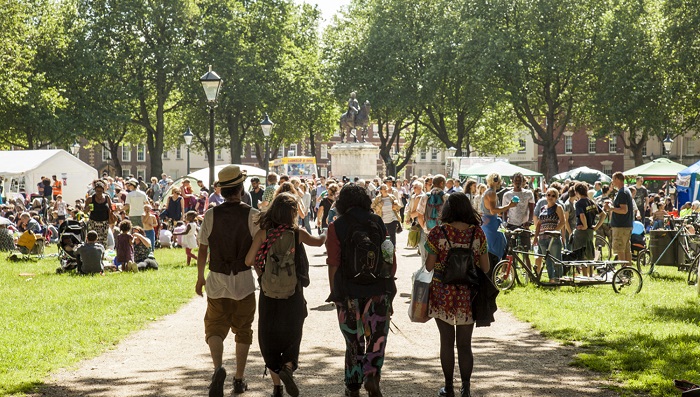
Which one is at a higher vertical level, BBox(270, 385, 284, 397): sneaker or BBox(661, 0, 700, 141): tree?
BBox(661, 0, 700, 141): tree

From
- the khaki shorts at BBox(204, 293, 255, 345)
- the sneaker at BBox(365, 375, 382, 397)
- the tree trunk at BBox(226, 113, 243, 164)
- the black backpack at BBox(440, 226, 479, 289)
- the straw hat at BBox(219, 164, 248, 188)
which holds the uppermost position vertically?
the tree trunk at BBox(226, 113, 243, 164)

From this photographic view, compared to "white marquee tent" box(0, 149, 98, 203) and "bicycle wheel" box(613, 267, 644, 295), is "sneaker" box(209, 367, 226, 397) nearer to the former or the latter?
"bicycle wheel" box(613, 267, 644, 295)

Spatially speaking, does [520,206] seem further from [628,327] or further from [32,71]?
[32,71]

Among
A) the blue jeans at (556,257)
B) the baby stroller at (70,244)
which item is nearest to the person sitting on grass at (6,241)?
the baby stroller at (70,244)

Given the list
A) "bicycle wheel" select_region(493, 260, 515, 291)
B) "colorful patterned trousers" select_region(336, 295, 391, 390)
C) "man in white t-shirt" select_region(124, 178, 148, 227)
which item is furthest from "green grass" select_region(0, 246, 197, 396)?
"bicycle wheel" select_region(493, 260, 515, 291)

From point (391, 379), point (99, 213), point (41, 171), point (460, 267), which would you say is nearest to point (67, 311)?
point (391, 379)

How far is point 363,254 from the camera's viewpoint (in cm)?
688

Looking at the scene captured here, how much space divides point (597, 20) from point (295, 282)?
4863 cm

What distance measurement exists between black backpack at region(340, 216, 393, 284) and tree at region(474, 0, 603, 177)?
149 ft

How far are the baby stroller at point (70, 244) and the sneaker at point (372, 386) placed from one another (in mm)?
11684

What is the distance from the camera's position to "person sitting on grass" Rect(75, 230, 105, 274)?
17172 mm

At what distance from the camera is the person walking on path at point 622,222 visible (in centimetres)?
1658

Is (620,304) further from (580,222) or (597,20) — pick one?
(597,20)

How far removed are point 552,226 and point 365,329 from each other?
8.72 m
